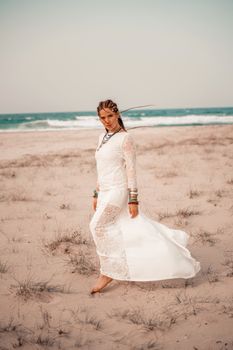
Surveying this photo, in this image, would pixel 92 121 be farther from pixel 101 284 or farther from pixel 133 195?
pixel 133 195

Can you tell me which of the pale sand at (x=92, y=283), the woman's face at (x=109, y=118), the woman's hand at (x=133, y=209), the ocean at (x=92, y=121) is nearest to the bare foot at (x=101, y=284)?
the pale sand at (x=92, y=283)

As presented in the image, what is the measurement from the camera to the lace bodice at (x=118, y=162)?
3.53 m

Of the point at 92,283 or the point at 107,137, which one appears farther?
the point at 92,283

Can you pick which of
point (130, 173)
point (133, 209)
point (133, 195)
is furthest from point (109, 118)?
point (133, 209)

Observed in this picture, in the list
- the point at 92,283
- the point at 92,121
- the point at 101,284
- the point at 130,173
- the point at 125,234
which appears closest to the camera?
the point at 130,173

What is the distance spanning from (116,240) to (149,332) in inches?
38.2

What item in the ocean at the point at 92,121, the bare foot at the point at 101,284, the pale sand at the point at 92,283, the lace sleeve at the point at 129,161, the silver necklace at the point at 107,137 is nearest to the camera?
the pale sand at the point at 92,283

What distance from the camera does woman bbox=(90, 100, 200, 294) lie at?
356cm

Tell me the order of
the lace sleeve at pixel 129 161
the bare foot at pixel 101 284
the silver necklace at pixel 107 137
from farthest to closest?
the bare foot at pixel 101 284
the silver necklace at pixel 107 137
the lace sleeve at pixel 129 161

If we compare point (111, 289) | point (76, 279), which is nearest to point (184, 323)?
point (111, 289)

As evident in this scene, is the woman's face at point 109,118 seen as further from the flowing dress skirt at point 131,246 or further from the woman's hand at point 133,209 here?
the woman's hand at point 133,209

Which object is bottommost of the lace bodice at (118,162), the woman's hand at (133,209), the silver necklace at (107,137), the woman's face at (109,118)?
the woman's hand at (133,209)

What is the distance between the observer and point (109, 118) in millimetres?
3609

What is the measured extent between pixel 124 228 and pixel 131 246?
0.21 metres
